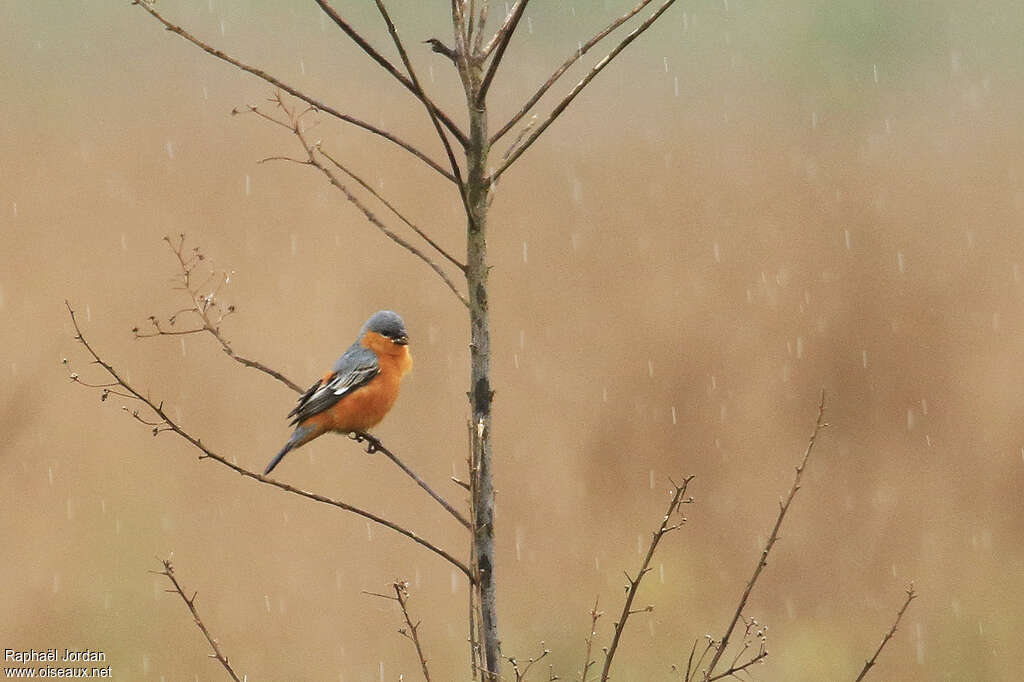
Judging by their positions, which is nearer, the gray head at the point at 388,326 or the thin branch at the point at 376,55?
the thin branch at the point at 376,55

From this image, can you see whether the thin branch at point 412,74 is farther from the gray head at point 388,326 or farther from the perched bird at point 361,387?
the gray head at point 388,326

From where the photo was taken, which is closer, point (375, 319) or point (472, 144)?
point (472, 144)

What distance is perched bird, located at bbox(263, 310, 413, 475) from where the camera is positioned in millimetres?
4191

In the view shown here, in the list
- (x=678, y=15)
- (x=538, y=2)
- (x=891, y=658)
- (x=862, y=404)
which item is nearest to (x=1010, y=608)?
(x=891, y=658)

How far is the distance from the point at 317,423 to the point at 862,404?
3933 millimetres

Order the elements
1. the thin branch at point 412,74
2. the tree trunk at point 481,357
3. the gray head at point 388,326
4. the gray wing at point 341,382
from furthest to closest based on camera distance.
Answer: the gray head at point 388,326 < the gray wing at point 341,382 < the tree trunk at point 481,357 < the thin branch at point 412,74

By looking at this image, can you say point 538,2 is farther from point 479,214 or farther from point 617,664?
point 479,214

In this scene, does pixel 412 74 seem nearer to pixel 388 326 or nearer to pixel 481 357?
pixel 481 357

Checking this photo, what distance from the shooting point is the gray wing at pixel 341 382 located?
4180 millimetres

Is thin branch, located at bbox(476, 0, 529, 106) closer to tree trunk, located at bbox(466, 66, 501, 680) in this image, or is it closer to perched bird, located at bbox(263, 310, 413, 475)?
tree trunk, located at bbox(466, 66, 501, 680)

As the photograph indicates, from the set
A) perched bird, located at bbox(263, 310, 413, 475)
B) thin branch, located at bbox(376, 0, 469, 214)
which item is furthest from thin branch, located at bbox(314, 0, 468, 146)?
perched bird, located at bbox(263, 310, 413, 475)

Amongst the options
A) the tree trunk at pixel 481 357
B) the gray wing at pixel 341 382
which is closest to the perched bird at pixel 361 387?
the gray wing at pixel 341 382

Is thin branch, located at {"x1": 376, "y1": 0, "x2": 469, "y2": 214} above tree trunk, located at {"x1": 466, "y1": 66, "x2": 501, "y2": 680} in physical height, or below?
above

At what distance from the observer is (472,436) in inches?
67.2
